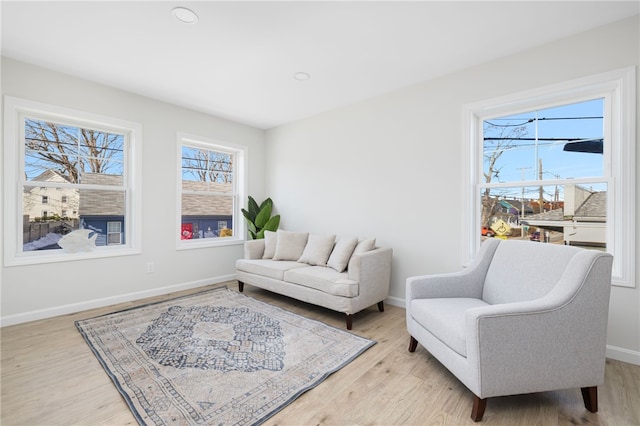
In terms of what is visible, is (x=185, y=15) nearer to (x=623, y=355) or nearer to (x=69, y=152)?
(x=69, y=152)

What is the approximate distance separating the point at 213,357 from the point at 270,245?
1966 mm

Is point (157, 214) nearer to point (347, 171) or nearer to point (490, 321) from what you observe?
point (347, 171)

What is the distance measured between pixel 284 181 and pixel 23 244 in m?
3.16

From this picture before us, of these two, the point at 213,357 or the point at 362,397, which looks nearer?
the point at 362,397

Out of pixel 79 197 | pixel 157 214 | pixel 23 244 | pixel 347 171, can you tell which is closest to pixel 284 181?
pixel 347 171

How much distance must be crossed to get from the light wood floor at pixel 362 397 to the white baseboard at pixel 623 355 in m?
0.04

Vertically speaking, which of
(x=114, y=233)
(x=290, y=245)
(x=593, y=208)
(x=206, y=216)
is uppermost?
(x=593, y=208)

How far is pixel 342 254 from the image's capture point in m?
3.21

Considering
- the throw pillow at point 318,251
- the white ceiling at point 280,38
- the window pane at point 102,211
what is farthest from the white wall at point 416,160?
the window pane at point 102,211

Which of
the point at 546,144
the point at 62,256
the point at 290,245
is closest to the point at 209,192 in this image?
the point at 290,245

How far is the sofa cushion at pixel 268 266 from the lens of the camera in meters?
3.37

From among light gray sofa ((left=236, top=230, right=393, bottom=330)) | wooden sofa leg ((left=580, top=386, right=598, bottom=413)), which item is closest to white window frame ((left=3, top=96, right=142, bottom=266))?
light gray sofa ((left=236, top=230, right=393, bottom=330))

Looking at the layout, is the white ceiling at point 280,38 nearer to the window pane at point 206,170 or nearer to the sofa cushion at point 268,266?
the window pane at point 206,170

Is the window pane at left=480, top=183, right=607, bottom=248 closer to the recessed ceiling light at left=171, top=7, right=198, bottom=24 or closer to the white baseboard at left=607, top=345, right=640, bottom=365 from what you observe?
the white baseboard at left=607, top=345, right=640, bottom=365
